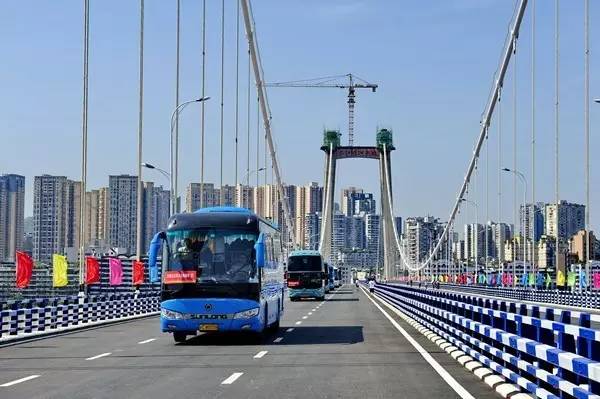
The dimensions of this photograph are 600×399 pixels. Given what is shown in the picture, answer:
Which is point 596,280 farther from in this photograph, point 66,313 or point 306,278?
point 66,313

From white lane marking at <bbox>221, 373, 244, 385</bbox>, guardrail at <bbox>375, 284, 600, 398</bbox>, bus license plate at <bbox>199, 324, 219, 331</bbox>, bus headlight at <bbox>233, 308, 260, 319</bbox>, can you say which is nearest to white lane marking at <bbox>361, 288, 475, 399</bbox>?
guardrail at <bbox>375, 284, 600, 398</bbox>

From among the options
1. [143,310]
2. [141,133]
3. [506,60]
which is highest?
[506,60]

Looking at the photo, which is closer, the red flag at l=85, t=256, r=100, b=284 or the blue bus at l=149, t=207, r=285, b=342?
the blue bus at l=149, t=207, r=285, b=342

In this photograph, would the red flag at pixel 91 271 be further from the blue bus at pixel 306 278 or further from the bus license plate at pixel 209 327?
the blue bus at pixel 306 278

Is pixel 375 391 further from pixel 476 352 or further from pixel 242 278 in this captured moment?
pixel 242 278

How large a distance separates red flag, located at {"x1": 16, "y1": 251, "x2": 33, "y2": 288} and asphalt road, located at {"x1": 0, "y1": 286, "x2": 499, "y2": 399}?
2.22 m

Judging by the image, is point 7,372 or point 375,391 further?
point 7,372

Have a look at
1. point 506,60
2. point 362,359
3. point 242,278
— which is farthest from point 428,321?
point 506,60

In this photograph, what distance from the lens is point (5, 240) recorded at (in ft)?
280

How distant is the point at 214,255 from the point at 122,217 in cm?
8272

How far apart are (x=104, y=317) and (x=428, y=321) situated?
14034 mm

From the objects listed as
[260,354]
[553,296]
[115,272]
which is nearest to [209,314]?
[260,354]

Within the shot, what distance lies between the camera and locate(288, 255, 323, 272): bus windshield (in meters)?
69.5

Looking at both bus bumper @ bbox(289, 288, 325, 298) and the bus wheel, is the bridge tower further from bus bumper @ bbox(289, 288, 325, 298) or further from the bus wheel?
the bus wheel
